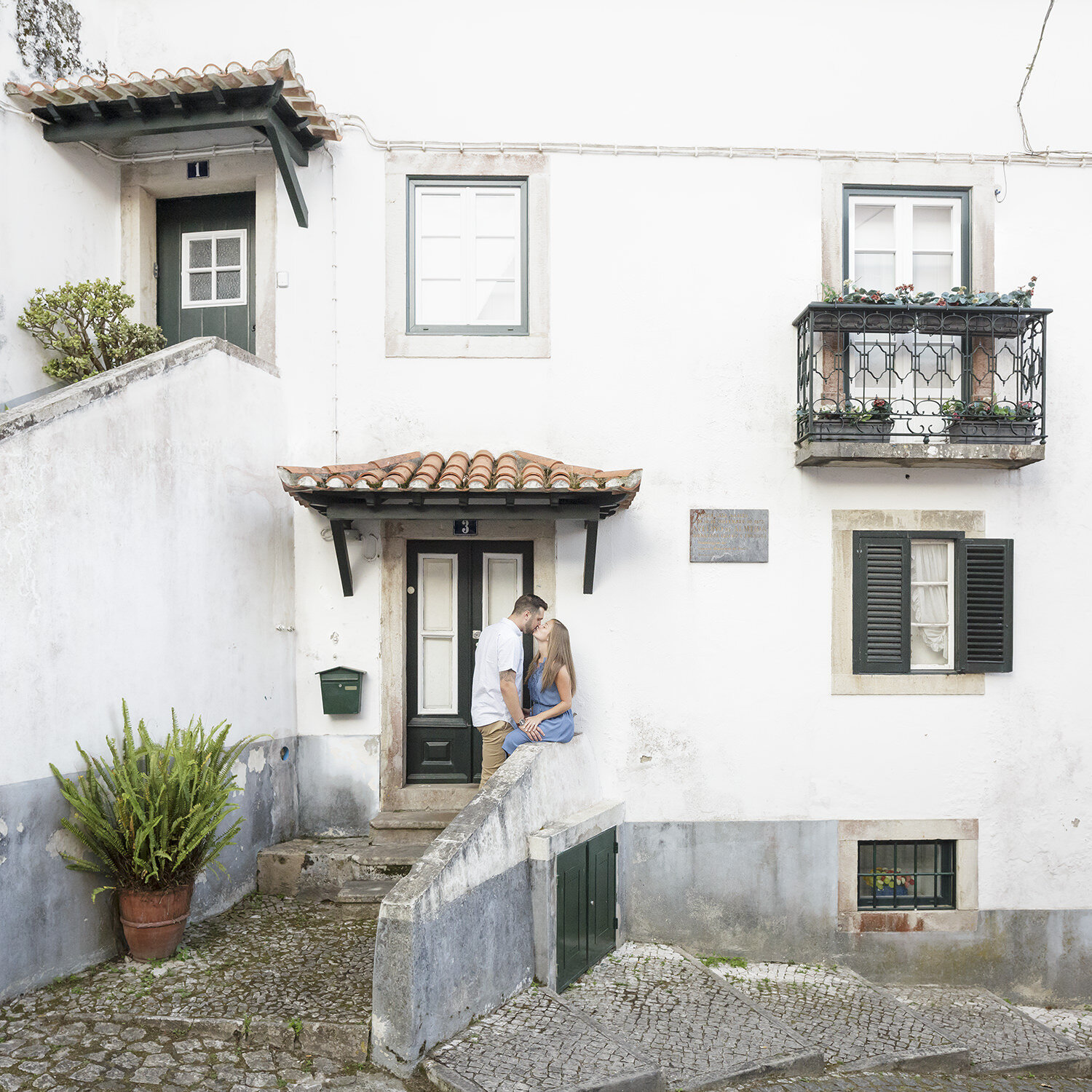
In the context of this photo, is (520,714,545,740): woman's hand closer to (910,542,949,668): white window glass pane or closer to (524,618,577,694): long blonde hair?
(524,618,577,694): long blonde hair

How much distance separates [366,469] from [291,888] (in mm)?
2968

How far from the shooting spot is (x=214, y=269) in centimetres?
760

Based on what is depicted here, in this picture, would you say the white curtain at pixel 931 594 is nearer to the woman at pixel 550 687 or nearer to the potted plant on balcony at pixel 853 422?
the potted plant on balcony at pixel 853 422

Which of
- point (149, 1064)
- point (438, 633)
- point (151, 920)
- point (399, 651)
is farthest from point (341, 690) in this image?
point (149, 1064)

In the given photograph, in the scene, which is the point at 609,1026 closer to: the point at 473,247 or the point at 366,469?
the point at 366,469

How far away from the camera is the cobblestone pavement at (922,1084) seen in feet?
15.9

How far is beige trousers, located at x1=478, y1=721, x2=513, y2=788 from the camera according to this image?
645 centimetres

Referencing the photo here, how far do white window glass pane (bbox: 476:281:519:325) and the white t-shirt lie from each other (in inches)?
95.6

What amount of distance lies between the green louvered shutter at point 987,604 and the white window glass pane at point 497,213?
14.1 ft

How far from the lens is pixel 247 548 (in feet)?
21.6

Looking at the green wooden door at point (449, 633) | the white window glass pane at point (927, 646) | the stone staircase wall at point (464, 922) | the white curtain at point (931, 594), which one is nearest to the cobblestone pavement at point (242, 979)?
the stone staircase wall at point (464, 922)

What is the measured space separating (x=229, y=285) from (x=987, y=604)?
656cm

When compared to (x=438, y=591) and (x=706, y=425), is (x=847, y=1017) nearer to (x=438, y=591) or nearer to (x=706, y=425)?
(x=438, y=591)

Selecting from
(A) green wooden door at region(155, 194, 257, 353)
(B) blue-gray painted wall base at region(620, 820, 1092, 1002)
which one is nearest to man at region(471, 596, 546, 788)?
(B) blue-gray painted wall base at region(620, 820, 1092, 1002)
